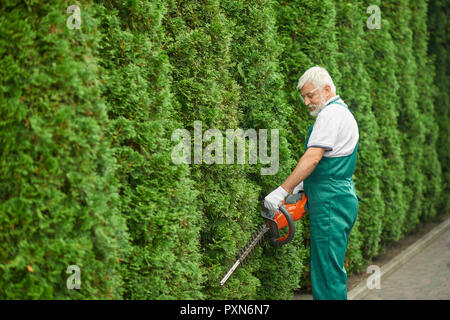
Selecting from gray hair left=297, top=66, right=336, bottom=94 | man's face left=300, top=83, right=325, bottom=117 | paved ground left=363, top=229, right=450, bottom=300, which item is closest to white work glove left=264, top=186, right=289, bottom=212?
man's face left=300, top=83, right=325, bottom=117

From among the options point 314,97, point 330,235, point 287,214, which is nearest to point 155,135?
point 287,214

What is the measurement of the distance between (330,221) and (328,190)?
26cm

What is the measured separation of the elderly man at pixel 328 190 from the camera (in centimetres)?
427

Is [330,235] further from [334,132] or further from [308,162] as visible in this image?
[334,132]

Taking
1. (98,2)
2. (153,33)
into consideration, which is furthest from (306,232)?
(98,2)

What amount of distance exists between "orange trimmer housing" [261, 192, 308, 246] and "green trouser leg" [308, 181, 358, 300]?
176 mm

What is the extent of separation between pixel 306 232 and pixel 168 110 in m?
2.83

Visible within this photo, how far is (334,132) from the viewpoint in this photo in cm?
425

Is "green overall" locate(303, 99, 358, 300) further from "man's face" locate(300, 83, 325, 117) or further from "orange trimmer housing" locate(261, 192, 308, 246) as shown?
"man's face" locate(300, 83, 325, 117)

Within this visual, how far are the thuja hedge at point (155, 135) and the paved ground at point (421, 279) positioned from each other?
515 mm

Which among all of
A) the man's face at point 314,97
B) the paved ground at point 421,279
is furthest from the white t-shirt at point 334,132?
the paved ground at point 421,279

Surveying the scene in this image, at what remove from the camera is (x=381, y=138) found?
7719 mm

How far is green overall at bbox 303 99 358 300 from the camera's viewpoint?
432 cm
